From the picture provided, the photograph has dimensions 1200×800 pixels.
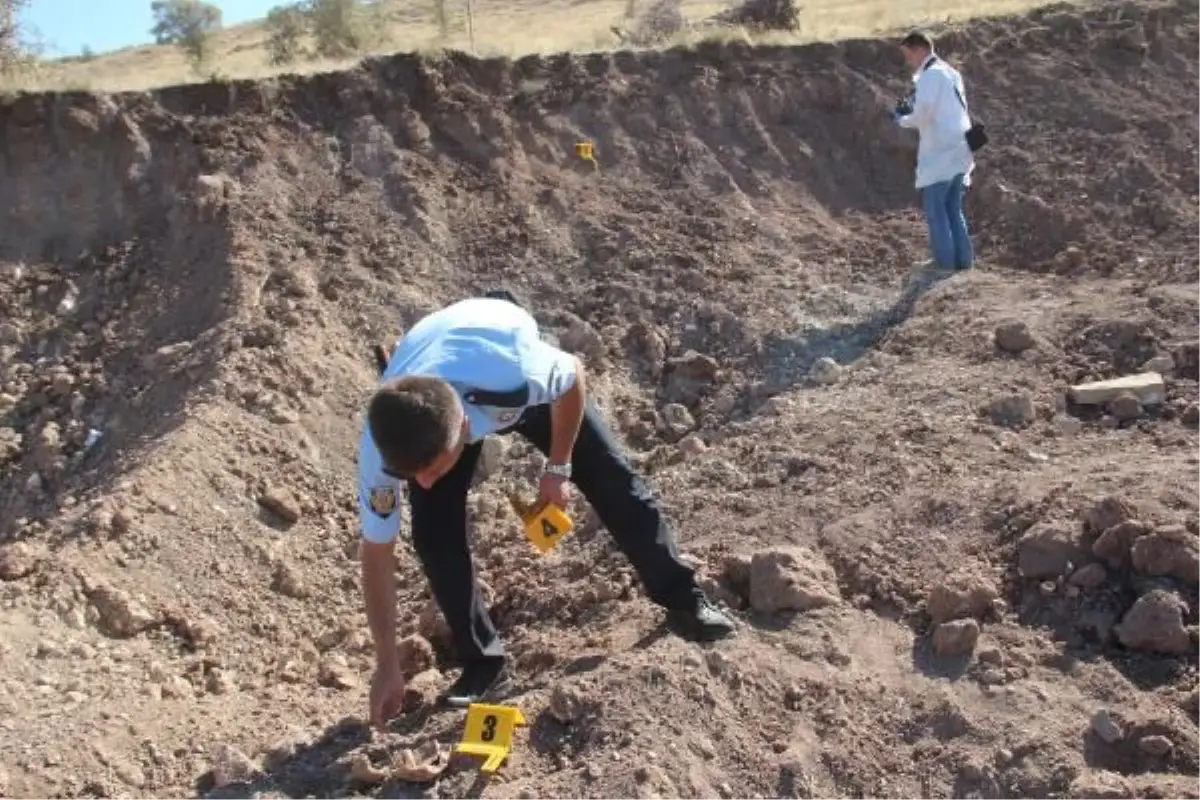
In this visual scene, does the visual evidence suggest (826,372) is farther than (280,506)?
Yes

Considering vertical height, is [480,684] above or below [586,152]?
below

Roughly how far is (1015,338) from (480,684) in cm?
349

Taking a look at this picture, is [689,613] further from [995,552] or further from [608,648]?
[995,552]

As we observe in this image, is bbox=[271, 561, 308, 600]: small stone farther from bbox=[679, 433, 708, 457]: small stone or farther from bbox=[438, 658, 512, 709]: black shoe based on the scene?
bbox=[679, 433, 708, 457]: small stone

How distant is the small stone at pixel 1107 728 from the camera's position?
155 inches

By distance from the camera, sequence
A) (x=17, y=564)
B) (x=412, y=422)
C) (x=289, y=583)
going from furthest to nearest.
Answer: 1. (x=289, y=583)
2. (x=17, y=564)
3. (x=412, y=422)

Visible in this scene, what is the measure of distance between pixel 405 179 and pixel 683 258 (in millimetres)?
1777

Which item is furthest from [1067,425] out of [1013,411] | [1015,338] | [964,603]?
[964,603]

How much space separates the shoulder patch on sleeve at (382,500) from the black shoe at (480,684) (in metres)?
0.95

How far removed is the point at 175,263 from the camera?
24.4 feet

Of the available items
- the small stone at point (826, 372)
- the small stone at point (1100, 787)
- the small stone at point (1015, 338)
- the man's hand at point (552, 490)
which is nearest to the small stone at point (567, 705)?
the man's hand at point (552, 490)

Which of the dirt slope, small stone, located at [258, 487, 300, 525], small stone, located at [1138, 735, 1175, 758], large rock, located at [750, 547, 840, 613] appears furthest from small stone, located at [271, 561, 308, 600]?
small stone, located at [1138, 735, 1175, 758]

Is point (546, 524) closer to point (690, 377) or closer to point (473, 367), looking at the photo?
point (473, 367)

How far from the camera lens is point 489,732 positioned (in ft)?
12.5
